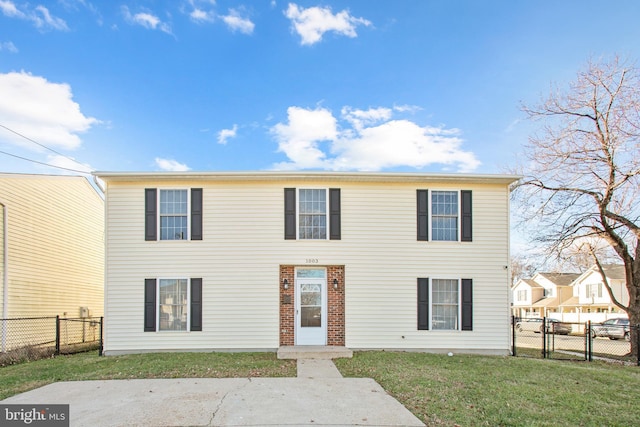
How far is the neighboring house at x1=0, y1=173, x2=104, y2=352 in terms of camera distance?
12156 mm

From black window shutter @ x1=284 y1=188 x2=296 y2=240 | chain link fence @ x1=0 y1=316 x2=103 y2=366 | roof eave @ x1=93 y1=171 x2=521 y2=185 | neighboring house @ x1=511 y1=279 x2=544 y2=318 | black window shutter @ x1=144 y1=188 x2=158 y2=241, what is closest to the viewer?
chain link fence @ x1=0 y1=316 x2=103 y2=366

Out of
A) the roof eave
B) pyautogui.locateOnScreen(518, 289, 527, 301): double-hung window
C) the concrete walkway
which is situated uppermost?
the roof eave

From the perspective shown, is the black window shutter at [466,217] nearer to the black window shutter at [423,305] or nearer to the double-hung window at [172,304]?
the black window shutter at [423,305]

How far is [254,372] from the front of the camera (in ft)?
27.0

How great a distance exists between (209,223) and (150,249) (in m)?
1.67

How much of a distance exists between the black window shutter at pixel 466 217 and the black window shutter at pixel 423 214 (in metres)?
0.96

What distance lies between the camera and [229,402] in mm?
6113

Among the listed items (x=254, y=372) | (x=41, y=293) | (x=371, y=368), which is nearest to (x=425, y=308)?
(x=371, y=368)

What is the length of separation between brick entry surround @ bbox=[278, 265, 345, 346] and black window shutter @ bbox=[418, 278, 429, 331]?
204cm

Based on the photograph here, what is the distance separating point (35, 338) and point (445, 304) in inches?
474

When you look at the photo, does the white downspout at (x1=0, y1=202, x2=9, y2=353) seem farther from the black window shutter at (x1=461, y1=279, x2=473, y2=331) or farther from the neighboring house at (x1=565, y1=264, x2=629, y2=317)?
the neighboring house at (x1=565, y1=264, x2=629, y2=317)

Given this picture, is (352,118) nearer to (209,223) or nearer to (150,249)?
(209,223)

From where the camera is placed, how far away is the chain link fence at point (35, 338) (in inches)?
424

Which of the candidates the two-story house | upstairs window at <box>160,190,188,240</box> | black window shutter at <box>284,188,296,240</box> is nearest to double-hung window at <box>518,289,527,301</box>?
the two-story house
